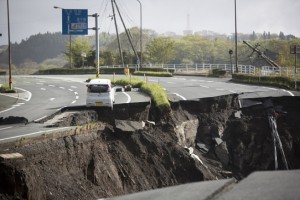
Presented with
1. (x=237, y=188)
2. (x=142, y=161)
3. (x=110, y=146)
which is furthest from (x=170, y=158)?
(x=237, y=188)

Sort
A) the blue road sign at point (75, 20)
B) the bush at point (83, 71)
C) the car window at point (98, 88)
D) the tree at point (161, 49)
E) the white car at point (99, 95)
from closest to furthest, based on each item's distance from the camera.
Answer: the white car at point (99, 95), the car window at point (98, 88), the blue road sign at point (75, 20), the bush at point (83, 71), the tree at point (161, 49)

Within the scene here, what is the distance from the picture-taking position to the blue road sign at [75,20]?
36.1 meters

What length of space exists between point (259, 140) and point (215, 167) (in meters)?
5.49

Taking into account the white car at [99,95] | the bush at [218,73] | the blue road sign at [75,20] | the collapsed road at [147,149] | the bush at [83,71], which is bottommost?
the collapsed road at [147,149]

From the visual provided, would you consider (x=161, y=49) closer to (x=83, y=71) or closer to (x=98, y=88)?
(x=83, y=71)

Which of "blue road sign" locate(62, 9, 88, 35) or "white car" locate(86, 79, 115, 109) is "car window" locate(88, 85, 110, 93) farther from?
"blue road sign" locate(62, 9, 88, 35)

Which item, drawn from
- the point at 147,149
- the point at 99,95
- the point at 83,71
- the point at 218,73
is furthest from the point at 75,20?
the point at 83,71

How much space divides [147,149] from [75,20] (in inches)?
852

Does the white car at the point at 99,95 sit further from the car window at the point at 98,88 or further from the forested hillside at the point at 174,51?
the forested hillside at the point at 174,51

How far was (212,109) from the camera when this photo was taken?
2602 centimetres

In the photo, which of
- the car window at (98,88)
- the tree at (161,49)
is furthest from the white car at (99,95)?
the tree at (161,49)

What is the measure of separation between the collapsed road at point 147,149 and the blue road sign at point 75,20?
632 inches

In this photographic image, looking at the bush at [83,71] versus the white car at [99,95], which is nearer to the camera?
the white car at [99,95]

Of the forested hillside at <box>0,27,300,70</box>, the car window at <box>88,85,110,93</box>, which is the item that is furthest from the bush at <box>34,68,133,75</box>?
the car window at <box>88,85,110,93</box>
